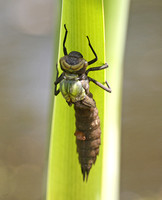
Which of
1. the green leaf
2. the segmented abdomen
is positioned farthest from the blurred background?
the green leaf

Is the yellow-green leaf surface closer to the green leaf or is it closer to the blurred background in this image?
the green leaf

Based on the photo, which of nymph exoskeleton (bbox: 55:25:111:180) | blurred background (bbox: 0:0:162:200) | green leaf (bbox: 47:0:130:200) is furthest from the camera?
blurred background (bbox: 0:0:162:200)

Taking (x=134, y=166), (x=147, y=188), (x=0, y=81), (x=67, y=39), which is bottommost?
(x=147, y=188)

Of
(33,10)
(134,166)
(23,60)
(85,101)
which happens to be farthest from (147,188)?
(33,10)

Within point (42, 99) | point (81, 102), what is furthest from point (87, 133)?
point (42, 99)

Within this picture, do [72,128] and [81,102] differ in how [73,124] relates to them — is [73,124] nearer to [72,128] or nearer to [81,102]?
[72,128]

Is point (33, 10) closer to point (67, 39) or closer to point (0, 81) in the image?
point (0, 81)
